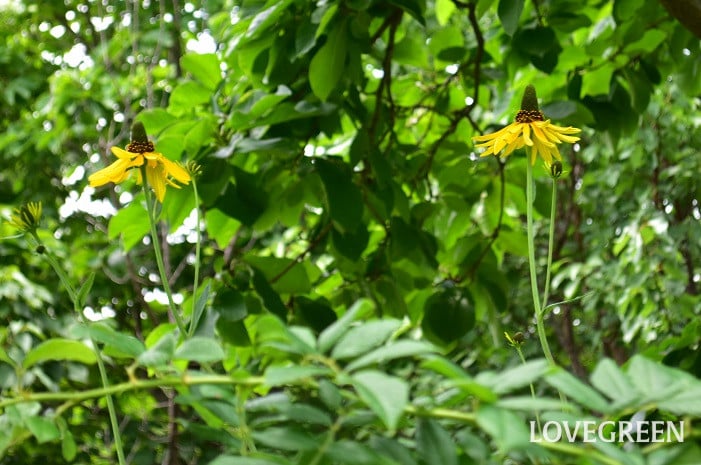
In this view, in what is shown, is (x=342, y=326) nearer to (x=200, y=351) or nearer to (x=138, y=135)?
(x=200, y=351)

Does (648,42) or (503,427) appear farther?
(648,42)

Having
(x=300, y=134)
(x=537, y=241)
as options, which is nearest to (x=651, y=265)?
(x=537, y=241)

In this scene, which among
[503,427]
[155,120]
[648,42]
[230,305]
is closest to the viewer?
[503,427]

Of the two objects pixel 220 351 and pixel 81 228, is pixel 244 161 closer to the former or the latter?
pixel 220 351

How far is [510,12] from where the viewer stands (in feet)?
2.48

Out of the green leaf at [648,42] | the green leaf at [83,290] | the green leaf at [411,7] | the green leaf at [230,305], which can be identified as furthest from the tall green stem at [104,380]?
the green leaf at [648,42]

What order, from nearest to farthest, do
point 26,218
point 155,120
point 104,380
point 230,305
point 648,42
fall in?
point 104,380 → point 26,218 → point 230,305 → point 155,120 → point 648,42

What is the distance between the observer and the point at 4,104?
2576 mm

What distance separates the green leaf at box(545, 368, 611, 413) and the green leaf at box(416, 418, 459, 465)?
0.12 ft

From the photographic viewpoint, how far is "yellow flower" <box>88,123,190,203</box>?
1.60 ft

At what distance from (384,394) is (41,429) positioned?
14 centimetres

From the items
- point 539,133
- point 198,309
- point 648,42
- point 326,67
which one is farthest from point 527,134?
point 648,42

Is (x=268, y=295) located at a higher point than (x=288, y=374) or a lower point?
lower

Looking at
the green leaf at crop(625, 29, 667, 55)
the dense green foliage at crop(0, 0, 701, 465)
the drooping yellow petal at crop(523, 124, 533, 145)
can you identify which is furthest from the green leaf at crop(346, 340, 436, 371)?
the green leaf at crop(625, 29, 667, 55)
